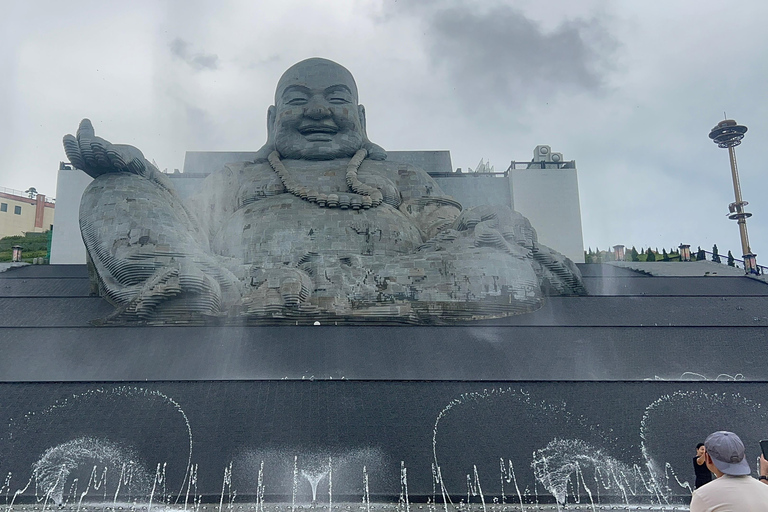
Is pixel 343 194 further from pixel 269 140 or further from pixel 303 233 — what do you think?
pixel 269 140

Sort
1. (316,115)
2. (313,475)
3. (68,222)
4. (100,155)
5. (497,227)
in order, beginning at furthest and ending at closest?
(68,222)
(316,115)
(497,227)
(100,155)
(313,475)

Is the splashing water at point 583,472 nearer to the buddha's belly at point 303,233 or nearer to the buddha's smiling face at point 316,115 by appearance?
the buddha's belly at point 303,233

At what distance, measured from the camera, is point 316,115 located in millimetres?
8539

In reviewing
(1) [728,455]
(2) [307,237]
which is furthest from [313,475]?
(2) [307,237]

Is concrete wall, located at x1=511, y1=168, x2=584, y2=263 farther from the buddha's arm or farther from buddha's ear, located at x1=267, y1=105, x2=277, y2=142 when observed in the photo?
the buddha's arm

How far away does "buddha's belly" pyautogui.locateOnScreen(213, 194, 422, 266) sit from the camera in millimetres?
7355

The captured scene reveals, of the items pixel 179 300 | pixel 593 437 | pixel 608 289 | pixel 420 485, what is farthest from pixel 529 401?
pixel 608 289

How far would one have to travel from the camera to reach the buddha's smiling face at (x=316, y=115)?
8.59 metres

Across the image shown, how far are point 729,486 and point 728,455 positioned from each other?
3.4 inches

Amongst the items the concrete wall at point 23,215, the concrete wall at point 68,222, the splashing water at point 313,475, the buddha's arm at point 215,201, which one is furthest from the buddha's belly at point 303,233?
the concrete wall at point 23,215

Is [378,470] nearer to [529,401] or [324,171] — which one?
[529,401]

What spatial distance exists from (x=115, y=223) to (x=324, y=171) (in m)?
2.71

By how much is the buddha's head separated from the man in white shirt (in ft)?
24.0

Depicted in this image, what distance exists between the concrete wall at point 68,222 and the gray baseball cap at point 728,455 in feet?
45.8
